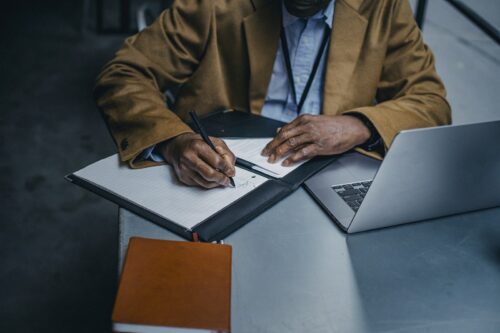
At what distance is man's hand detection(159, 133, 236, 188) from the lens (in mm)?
1019

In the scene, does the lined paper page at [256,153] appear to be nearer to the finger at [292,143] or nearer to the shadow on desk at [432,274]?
the finger at [292,143]

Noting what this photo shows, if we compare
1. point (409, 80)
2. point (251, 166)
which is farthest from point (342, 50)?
point (251, 166)

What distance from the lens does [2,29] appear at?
391cm

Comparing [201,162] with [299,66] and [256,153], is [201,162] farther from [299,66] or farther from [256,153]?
[299,66]

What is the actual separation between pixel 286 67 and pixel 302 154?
42cm

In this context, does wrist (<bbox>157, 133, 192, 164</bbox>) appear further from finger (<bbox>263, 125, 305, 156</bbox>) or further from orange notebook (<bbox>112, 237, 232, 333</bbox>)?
orange notebook (<bbox>112, 237, 232, 333</bbox>)

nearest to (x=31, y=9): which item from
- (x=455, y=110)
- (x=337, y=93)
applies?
(x=455, y=110)

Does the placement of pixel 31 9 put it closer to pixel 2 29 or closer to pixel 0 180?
pixel 2 29

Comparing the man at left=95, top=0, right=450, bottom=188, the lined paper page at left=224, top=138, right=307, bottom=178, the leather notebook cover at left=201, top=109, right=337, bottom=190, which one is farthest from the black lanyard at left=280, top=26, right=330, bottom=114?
the lined paper page at left=224, top=138, right=307, bottom=178

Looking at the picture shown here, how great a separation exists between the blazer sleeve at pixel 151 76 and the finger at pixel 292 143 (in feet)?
0.69

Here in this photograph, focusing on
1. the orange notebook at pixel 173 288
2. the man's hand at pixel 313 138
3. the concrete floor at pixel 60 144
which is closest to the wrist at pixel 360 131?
the man's hand at pixel 313 138

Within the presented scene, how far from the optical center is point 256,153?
45.8 inches

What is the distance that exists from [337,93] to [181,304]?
89 centimetres

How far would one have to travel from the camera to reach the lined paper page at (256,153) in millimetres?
1114
